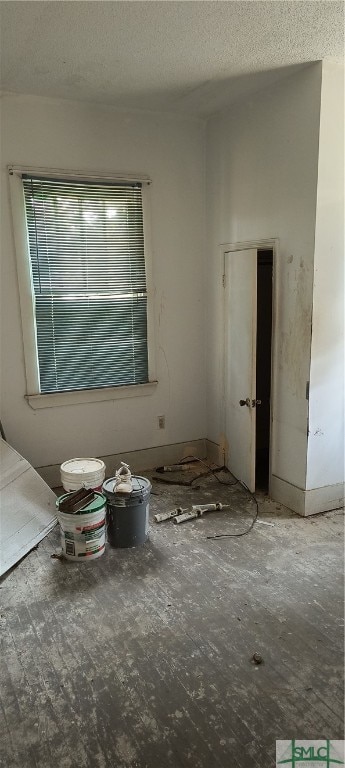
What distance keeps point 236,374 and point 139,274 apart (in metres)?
1.21

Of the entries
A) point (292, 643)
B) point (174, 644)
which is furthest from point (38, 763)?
point (292, 643)

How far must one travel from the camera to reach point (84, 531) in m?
3.06

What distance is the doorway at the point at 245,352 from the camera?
3881 mm

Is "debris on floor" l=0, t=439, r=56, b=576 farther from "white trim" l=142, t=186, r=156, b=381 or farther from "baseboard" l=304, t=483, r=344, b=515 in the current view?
"baseboard" l=304, t=483, r=344, b=515

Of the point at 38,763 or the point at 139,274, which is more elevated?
the point at 139,274

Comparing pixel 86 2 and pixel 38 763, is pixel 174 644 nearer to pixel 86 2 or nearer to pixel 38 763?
pixel 38 763

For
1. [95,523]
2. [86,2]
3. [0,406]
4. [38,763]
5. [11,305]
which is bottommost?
[38,763]

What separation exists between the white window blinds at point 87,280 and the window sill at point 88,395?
5 cm

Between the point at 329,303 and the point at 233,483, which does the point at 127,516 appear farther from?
the point at 329,303

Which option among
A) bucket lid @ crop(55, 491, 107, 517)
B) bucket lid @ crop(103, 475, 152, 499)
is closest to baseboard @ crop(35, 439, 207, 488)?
bucket lid @ crop(103, 475, 152, 499)

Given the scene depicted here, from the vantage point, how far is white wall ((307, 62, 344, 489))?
3.21m

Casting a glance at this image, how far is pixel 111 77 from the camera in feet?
11.1

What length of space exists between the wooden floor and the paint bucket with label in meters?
0.08

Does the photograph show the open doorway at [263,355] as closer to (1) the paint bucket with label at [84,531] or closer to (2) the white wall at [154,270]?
(2) the white wall at [154,270]
